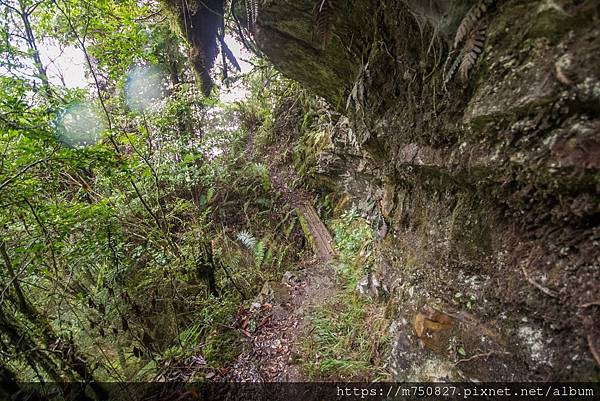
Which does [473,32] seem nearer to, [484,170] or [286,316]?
[484,170]

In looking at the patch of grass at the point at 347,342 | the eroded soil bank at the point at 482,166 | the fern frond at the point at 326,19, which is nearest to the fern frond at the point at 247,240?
the patch of grass at the point at 347,342

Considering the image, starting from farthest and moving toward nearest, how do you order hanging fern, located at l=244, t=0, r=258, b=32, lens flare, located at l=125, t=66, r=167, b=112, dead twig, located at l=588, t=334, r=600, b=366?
lens flare, located at l=125, t=66, r=167, b=112 < hanging fern, located at l=244, t=0, r=258, b=32 < dead twig, located at l=588, t=334, r=600, b=366

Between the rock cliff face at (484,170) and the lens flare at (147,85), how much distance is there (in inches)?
298

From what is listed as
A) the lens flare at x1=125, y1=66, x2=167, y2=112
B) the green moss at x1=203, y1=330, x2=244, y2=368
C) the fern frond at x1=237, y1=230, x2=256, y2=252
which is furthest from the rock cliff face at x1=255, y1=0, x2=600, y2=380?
the lens flare at x1=125, y1=66, x2=167, y2=112

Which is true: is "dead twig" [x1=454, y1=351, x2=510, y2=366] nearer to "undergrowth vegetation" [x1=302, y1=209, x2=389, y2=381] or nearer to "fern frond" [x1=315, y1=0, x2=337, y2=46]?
"undergrowth vegetation" [x1=302, y1=209, x2=389, y2=381]

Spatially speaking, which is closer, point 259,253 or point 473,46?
point 473,46

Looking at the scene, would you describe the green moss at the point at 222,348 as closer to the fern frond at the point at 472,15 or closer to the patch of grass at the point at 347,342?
the patch of grass at the point at 347,342

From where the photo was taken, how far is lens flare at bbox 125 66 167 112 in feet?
28.7

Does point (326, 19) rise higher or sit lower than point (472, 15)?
higher

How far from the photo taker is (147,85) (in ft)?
29.9

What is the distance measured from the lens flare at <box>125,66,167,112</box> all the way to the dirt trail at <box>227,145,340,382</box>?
6.68 meters

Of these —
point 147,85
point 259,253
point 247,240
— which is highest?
point 147,85

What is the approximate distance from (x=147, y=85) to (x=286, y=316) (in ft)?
28.2

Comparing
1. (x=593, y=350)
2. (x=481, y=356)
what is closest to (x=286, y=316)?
(x=481, y=356)
